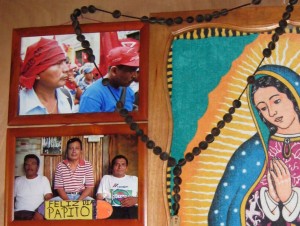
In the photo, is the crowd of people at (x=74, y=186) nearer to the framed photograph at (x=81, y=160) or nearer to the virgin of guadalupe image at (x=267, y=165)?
the framed photograph at (x=81, y=160)

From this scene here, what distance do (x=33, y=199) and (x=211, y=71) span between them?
0.46 m

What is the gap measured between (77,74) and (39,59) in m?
0.10

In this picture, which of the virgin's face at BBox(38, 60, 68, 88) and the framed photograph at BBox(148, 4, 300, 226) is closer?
the framed photograph at BBox(148, 4, 300, 226)

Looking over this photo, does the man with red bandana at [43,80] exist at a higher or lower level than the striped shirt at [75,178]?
higher

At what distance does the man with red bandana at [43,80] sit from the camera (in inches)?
43.9

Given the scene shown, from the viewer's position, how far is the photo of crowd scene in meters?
1.09

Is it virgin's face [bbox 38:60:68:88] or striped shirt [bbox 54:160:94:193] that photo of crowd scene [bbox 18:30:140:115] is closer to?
virgin's face [bbox 38:60:68:88]

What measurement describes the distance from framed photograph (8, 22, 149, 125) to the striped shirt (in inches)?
3.8

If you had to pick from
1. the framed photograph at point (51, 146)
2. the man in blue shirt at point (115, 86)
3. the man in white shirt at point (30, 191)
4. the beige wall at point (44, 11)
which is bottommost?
the man in white shirt at point (30, 191)

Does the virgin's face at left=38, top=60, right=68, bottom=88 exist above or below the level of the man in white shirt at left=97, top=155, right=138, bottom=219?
above

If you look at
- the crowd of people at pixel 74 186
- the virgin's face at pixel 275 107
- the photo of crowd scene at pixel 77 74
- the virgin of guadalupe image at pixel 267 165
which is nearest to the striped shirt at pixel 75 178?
the crowd of people at pixel 74 186

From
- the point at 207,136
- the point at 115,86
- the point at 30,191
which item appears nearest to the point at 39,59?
the point at 115,86

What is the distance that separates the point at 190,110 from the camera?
1054mm

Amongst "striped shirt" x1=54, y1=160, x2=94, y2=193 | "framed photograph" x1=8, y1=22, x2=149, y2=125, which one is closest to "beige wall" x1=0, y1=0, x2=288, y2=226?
"framed photograph" x1=8, y1=22, x2=149, y2=125
